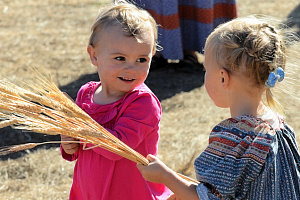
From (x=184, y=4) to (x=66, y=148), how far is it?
12.6ft

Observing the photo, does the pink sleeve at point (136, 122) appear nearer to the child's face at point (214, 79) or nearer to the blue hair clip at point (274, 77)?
the child's face at point (214, 79)

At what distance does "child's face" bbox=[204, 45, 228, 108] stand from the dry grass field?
364 mm

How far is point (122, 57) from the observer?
8.14 feet

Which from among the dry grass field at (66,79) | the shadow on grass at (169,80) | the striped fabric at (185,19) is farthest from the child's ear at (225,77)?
the striped fabric at (185,19)

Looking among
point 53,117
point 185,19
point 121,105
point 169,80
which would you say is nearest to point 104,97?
point 121,105

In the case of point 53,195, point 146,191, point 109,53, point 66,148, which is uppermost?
point 109,53

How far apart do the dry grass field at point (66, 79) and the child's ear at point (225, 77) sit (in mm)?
347

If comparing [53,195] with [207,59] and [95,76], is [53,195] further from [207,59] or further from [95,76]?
[95,76]

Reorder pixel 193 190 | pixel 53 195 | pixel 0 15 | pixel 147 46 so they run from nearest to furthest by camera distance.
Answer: pixel 193 190 → pixel 147 46 → pixel 53 195 → pixel 0 15

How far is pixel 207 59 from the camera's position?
7.14 feet

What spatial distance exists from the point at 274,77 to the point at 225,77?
0.19 meters

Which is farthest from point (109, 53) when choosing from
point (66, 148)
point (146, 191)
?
point (146, 191)

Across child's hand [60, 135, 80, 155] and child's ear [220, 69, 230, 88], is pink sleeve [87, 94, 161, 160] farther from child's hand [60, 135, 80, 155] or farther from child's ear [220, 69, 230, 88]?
child's ear [220, 69, 230, 88]

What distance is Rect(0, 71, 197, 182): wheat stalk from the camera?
6.88ft
